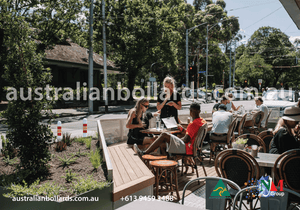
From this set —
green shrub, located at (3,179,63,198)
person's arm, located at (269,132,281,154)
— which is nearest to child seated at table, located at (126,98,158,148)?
person's arm, located at (269,132,281,154)

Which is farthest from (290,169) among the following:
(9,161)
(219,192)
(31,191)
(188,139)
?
(9,161)

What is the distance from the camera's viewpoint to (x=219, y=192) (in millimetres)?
2666

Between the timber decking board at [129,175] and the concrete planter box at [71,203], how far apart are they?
0.13m

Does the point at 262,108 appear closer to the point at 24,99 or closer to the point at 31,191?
the point at 24,99

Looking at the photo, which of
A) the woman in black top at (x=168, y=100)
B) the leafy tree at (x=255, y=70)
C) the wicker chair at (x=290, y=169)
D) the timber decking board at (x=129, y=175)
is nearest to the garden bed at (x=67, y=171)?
the timber decking board at (x=129, y=175)

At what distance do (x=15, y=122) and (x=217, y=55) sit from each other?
2054 inches

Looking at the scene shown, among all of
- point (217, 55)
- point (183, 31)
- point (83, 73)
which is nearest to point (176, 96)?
point (83, 73)

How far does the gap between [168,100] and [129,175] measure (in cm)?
278

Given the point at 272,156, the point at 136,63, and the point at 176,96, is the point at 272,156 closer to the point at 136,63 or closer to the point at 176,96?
the point at 176,96

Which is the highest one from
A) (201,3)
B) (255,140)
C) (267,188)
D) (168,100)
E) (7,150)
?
(201,3)

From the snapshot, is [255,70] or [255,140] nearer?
[255,140]

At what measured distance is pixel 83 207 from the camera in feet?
10.7

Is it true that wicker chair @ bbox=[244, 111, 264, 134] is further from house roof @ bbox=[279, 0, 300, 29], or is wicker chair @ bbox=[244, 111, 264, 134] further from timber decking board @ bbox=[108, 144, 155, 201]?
timber decking board @ bbox=[108, 144, 155, 201]

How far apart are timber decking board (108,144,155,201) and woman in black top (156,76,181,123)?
1.48 meters
